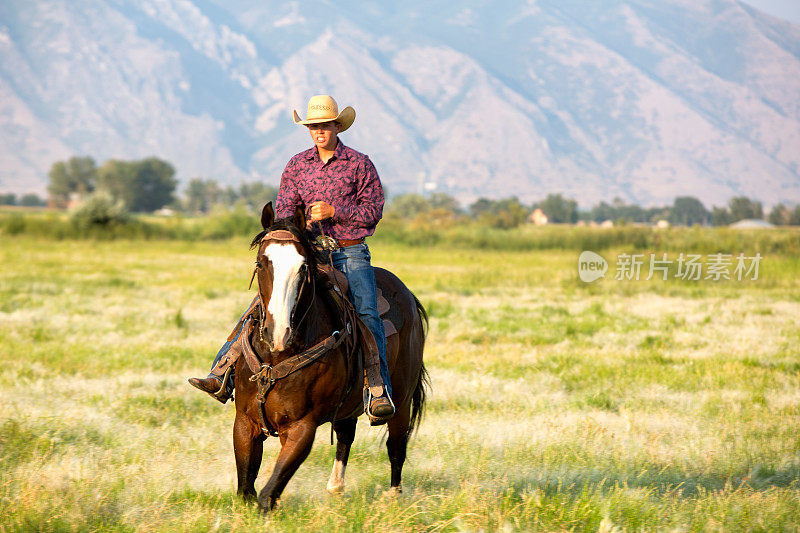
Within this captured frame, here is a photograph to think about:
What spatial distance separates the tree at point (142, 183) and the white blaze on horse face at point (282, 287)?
16321 cm

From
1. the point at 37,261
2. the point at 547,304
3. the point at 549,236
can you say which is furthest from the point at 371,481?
the point at 549,236

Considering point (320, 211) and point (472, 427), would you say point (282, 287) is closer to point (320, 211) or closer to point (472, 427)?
point (320, 211)

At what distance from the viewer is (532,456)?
737 centimetres

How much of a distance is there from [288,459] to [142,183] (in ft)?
543

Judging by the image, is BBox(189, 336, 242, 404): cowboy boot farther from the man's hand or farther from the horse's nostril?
the man's hand

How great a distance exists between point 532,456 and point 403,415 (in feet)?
5.21

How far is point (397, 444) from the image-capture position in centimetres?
649

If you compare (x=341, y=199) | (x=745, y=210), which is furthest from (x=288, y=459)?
(x=745, y=210)

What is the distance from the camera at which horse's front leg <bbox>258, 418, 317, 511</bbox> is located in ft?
16.0

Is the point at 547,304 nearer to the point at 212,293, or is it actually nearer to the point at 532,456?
the point at 212,293

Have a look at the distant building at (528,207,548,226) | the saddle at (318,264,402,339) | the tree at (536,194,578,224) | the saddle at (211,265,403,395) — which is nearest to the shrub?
the distant building at (528,207,548,226)

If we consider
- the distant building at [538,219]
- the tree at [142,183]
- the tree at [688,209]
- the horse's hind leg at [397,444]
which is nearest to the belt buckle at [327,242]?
the horse's hind leg at [397,444]

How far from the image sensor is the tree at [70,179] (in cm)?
16138

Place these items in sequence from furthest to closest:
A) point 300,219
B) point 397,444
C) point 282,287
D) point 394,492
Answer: point 397,444 → point 394,492 → point 300,219 → point 282,287
